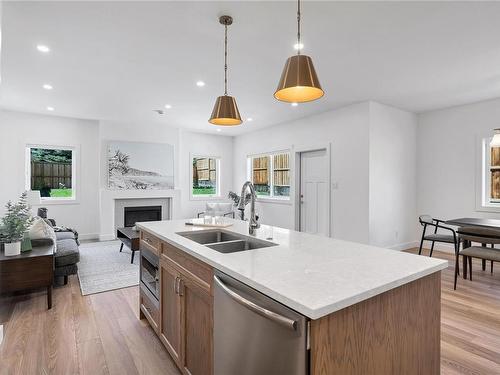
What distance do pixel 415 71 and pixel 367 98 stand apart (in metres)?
1.04

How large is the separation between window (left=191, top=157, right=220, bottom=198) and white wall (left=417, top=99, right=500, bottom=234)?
4.81 m

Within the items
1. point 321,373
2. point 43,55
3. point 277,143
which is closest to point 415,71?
point 277,143

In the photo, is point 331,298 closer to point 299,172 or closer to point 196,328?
point 196,328

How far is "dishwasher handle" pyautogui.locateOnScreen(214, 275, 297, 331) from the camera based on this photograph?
92cm

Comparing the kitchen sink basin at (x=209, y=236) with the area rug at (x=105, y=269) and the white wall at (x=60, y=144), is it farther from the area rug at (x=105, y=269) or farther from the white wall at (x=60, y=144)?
the white wall at (x=60, y=144)

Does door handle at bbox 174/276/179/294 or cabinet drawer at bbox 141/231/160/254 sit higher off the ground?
cabinet drawer at bbox 141/231/160/254

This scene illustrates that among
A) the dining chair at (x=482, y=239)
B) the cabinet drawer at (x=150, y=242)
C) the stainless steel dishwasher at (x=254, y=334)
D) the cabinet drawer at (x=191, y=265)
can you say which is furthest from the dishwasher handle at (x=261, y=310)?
the dining chair at (x=482, y=239)

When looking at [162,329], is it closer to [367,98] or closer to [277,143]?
[367,98]

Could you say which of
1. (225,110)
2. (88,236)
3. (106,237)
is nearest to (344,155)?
(225,110)

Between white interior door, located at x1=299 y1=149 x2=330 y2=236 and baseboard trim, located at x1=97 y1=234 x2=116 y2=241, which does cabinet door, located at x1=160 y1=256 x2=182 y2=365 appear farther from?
baseboard trim, located at x1=97 y1=234 x2=116 y2=241

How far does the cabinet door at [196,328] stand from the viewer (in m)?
1.44

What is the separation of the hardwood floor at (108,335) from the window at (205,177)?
4.42 meters

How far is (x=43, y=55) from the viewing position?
3119 mm

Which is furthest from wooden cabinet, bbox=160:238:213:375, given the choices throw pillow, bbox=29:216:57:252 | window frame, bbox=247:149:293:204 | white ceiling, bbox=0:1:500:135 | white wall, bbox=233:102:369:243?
window frame, bbox=247:149:293:204
